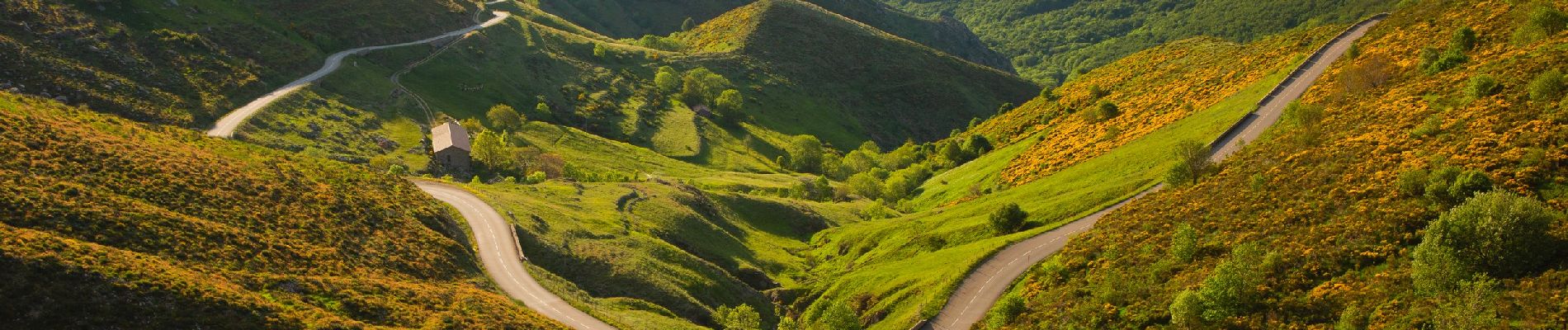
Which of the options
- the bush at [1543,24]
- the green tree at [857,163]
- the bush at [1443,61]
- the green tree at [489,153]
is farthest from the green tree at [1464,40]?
the green tree at [489,153]

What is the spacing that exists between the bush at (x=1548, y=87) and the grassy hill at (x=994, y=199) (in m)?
25.2

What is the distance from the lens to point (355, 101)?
128m

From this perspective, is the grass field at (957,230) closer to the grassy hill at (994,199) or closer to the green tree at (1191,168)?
the grassy hill at (994,199)

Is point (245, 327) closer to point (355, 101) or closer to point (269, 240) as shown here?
point (269, 240)

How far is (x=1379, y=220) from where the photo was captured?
41.2 metres

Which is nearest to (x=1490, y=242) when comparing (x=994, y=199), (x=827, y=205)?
(x=994, y=199)

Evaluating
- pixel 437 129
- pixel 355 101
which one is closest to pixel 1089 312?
pixel 437 129

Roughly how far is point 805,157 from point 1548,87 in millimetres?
118878

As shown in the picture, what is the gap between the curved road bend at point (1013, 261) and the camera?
55.8 metres

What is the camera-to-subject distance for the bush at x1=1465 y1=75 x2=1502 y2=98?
160 feet

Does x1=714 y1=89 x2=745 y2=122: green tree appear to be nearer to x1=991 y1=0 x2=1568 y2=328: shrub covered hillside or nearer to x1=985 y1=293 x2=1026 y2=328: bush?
x1=991 y1=0 x2=1568 y2=328: shrub covered hillside

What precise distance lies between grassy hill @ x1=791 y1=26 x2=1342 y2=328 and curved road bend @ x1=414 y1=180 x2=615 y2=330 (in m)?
17.4

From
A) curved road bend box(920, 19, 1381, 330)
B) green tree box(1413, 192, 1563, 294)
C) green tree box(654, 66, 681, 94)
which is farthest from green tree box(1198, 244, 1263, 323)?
green tree box(654, 66, 681, 94)

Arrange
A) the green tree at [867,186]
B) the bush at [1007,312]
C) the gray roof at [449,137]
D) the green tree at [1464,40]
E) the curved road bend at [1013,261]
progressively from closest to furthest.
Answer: the bush at [1007,312]
the curved road bend at [1013,261]
the green tree at [1464,40]
the gray roof at [449,137]
the green tree at [867,186]
